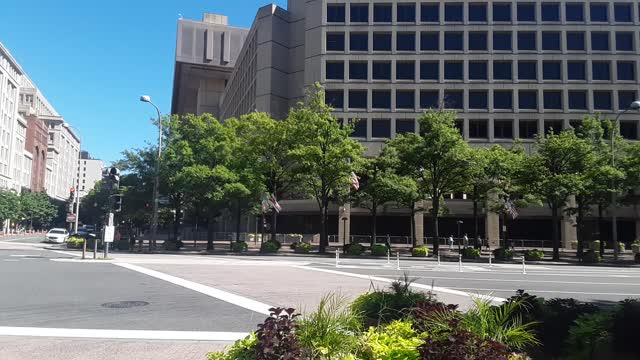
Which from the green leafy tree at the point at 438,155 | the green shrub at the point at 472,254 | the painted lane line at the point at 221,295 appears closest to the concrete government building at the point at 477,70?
the green leafy tree at the point at 438,155

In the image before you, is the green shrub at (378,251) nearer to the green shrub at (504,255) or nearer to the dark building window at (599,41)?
the green shrub at (504,255)

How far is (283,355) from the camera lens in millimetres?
4281

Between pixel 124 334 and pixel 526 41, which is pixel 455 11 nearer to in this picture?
pixel 526 41

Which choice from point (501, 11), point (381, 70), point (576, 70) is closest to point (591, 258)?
point (576, 70)

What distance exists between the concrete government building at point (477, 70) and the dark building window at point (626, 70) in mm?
109

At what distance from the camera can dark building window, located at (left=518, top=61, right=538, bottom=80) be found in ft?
188

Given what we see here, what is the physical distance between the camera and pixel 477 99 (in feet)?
190

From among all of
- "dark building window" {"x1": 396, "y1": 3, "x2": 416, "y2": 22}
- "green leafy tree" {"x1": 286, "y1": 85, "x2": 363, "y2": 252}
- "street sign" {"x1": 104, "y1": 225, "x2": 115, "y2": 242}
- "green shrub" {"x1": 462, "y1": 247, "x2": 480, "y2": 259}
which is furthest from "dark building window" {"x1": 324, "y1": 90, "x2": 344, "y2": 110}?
"street sign" {"x1": 104, "y1": 225, "x2": 115, "y2": 242}

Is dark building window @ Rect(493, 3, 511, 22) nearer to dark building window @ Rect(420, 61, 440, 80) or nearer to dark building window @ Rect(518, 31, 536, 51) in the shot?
dark building window @ Rect(518, 31, 536, 51)

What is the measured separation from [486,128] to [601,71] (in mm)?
13968

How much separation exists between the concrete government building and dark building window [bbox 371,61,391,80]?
4.4 inches

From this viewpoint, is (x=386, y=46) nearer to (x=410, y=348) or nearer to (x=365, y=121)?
(x=365, y=121)

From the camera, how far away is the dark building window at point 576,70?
57.1m

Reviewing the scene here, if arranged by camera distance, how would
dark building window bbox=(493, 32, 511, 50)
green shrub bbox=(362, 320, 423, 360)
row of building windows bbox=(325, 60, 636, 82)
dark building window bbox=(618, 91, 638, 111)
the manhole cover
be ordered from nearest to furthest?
green shrub bbox=(362, 320, 423, 360) → the manhole cover → dark building window bbox=(618, 91, 638, 111) → row of building windows bbox=(325, 60, 636, 82) → dark building window bbox=(493, 32, 511, 50)
